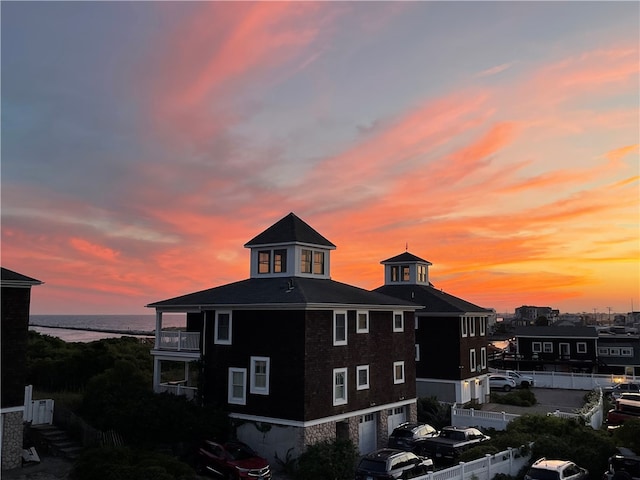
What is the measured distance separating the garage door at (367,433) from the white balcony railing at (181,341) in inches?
398

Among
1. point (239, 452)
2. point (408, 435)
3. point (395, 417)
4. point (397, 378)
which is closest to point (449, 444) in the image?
point (408, 435)

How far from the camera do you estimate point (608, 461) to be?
2586cm

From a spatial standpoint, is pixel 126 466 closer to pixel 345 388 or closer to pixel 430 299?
pixel 345 388

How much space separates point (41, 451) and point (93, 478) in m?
5.99

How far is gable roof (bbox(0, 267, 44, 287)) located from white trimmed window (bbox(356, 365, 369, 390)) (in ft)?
54.2

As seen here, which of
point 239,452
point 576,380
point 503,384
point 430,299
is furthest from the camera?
point 576,380

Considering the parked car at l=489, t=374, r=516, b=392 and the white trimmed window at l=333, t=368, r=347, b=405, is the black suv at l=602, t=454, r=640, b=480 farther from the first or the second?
the parked car at l=489, t=374, r=516, b=392

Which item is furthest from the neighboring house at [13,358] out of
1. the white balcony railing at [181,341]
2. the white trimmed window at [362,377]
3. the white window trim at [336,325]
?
the white trimmed window at [362,377]

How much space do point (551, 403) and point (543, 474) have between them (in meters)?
27.4

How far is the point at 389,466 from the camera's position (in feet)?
73.4

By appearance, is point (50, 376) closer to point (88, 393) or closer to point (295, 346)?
point (88, 393)

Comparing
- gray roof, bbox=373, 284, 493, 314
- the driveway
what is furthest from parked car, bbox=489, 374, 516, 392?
gray roof, bbox=373, 284, 493, 314

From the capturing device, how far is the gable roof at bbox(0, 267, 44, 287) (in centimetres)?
2336

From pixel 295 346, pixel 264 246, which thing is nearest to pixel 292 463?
pixel 295 346
